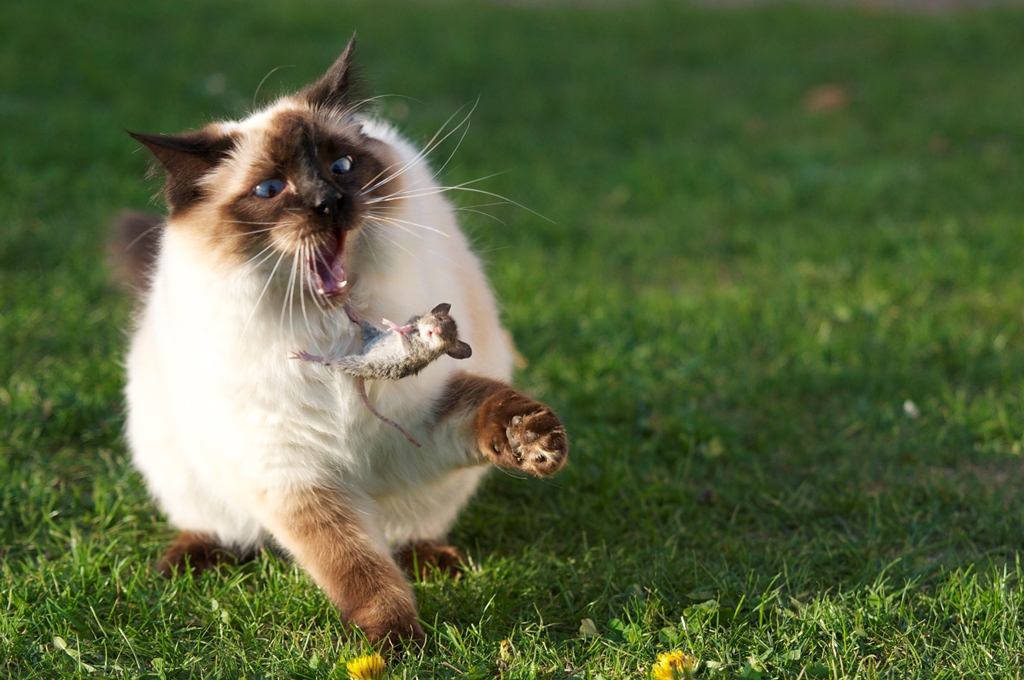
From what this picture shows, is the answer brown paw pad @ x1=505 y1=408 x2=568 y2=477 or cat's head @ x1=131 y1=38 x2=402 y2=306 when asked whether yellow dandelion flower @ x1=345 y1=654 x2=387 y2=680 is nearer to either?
brown paw pad @ x1=505 y1=408 x2=568 y2=477

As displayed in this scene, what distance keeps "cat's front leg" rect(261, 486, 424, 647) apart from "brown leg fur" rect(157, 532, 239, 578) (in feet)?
1.73

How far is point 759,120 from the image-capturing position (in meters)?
6.82

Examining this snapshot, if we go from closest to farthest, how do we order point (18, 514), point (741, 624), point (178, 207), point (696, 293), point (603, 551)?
point (178, 207) → point (741, 624) → point (603, 551) → point (18, 514) → point (696, 293)

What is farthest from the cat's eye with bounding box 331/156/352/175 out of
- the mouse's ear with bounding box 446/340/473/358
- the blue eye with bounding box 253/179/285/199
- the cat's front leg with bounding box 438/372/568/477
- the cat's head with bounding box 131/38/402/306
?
the cat's front leg with bounding box 438/372/568/477

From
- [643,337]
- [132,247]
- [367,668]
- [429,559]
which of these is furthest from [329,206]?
[643,337]

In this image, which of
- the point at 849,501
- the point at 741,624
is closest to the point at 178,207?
the point at 741,624

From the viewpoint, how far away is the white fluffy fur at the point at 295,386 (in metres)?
2.17

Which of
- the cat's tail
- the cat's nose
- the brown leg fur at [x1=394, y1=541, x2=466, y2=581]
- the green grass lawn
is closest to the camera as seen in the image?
the cat's nose

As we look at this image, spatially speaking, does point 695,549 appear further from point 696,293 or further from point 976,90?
point 976,90

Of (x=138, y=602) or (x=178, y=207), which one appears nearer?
(x=178, y=207)

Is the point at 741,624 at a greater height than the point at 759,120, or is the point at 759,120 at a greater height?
the point at 741,624

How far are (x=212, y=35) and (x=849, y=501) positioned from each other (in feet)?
20.0

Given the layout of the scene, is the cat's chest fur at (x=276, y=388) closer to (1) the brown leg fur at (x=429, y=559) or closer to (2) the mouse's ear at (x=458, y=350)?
(2) the mouse's ear at (x=458, y=350)

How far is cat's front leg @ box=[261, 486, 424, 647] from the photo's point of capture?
2.33 meters
